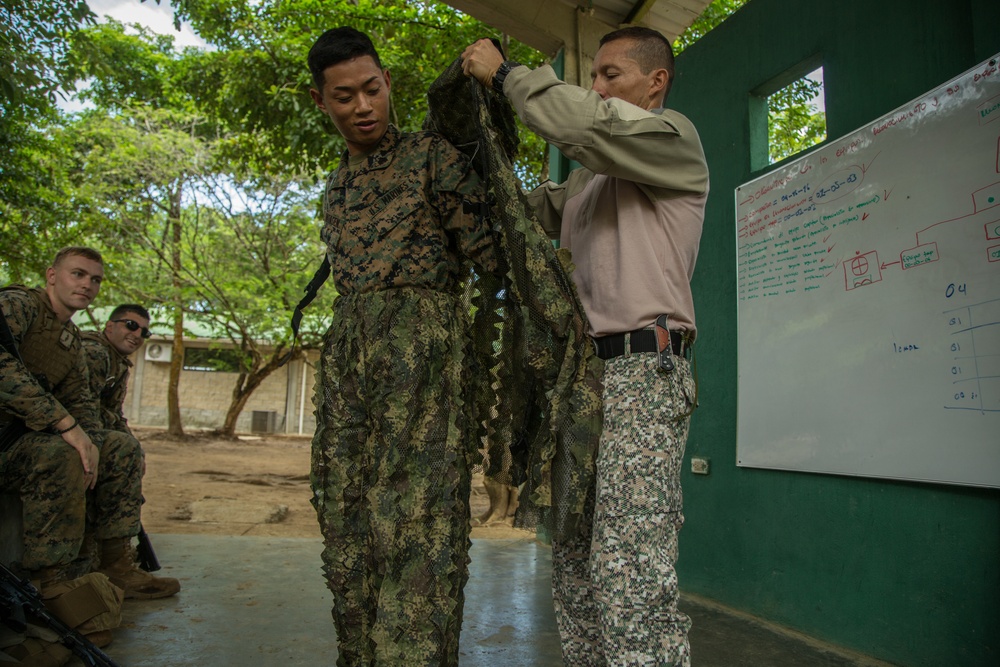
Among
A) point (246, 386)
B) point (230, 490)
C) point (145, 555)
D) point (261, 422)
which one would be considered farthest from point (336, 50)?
point (261, 422)

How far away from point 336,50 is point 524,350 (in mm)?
961

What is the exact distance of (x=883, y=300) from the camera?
2.70m

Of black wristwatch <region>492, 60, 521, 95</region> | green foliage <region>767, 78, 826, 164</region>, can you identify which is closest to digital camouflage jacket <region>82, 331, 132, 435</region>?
black wristwatch <region>492, 60, 521, 95</region>

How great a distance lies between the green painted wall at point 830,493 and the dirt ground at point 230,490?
2.56 meters

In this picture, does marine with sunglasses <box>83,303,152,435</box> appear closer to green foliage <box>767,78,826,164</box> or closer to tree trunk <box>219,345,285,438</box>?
green foliage <box>767,78,826,164</box>

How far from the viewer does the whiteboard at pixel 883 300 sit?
2334 millimetres

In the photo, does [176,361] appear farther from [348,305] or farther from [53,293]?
[348,305]

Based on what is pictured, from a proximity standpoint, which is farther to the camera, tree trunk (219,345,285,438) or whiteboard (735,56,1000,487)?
tree trunk (219,345,285,438)

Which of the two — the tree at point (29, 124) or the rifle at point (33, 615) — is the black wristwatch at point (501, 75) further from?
the tree at point (29, 124)

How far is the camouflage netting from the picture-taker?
1.64 meters

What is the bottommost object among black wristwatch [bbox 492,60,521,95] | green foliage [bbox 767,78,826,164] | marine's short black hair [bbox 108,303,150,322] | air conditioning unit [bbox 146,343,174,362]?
marine's short black hair [bbox 108,303,150,322]

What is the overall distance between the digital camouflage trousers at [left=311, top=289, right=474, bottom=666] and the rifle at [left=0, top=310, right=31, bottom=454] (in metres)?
1.62

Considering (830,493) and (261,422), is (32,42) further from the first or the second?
(261,422)

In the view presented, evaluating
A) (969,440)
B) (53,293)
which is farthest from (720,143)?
(53,293)
